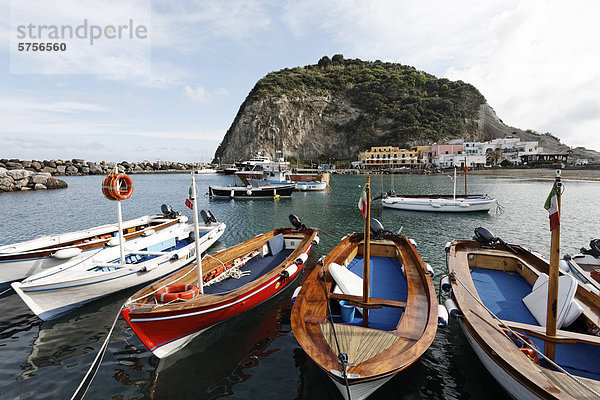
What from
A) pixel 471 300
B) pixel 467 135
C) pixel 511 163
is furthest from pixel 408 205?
pixel 467 135

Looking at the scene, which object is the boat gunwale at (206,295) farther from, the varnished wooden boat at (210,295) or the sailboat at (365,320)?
the sailboat at (365,320)

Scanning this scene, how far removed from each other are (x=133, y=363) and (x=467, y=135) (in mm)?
135299

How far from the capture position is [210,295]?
7621 mm

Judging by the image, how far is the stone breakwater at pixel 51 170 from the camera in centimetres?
4984

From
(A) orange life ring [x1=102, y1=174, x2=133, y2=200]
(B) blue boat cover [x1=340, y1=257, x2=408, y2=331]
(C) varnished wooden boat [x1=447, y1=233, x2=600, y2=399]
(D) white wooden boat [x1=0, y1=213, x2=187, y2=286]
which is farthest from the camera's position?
(D) white wooden boat [x1=0, y1=213, x2=187, y2=286]

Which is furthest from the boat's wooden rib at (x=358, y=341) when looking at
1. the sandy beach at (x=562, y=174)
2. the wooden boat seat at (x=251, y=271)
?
the sandy beach at (x=562, y=174)

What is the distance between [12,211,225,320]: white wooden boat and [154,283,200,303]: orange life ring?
334 cm

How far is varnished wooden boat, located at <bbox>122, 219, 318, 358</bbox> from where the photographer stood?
650cm

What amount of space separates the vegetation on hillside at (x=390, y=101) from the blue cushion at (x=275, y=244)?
105372 millimetres

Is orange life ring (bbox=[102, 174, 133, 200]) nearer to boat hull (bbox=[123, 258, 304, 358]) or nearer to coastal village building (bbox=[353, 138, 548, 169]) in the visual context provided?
boat hull (bbox=[123, 258, 304, 358])

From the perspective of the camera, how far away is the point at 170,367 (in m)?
6.77

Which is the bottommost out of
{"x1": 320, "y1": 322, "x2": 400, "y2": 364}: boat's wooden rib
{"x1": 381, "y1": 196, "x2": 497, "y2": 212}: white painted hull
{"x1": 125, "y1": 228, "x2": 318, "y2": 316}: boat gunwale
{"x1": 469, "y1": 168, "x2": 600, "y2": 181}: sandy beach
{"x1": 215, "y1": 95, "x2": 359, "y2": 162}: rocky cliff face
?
{"x1": 320, "y1": 322, "x2": 400, "y2": 364}: boat's wooden rib

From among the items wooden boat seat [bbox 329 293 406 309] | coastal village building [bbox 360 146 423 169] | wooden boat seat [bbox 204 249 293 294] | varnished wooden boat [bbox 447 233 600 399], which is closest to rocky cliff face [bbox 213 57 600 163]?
coastal village building [bbox 360 146 423 169]

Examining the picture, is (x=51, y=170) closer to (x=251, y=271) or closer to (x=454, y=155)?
(x=251, y=271)
